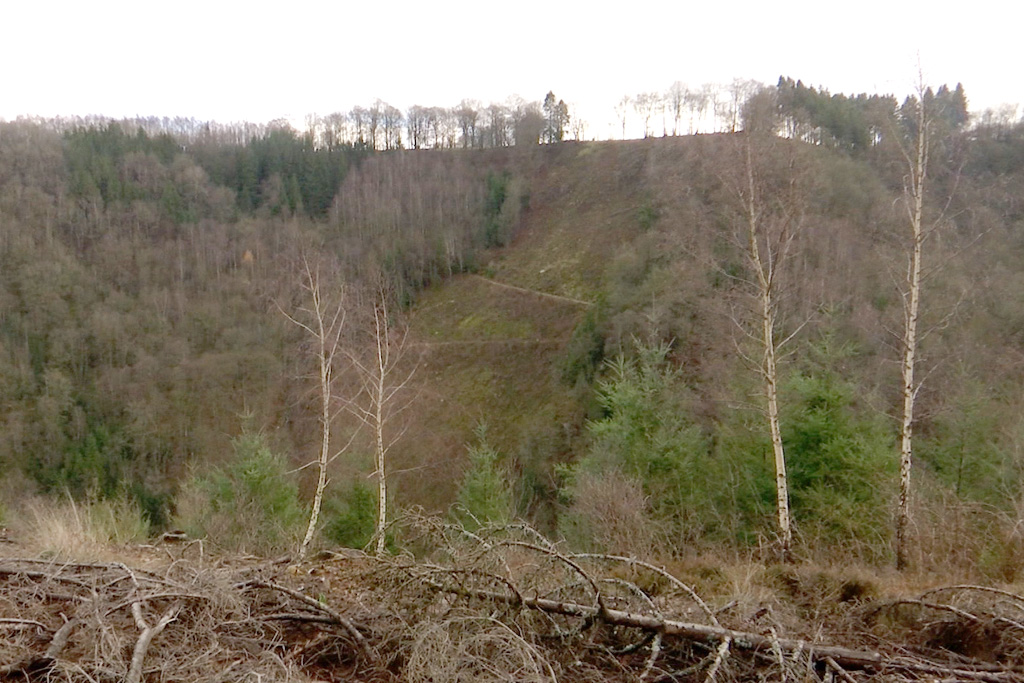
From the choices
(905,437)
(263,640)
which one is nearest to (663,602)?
(263,640)

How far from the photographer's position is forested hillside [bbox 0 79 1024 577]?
11.1 m

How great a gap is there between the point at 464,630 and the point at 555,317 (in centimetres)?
4110

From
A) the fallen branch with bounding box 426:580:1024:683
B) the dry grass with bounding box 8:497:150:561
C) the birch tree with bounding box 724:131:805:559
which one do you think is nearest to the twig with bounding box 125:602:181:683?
the fallen branch with bounding box 426:580:1024:683

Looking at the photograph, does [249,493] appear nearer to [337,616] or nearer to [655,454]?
[655,454]

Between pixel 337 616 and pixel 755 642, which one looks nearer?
pixel 755 642

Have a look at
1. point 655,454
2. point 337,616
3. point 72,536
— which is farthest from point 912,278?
point 72,536

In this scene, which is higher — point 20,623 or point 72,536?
point 20,623

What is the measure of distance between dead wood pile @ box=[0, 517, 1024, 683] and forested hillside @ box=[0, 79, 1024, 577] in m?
3.64

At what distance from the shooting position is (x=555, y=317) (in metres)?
44.3

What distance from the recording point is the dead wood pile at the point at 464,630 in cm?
329

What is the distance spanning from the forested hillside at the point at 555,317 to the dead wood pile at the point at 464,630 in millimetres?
3636

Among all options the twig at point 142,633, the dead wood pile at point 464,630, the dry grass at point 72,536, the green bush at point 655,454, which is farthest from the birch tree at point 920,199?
the dry grass at point 72,536

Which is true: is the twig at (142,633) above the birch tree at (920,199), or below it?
below

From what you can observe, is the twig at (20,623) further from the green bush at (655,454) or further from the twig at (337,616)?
the green bush at (655,454)
